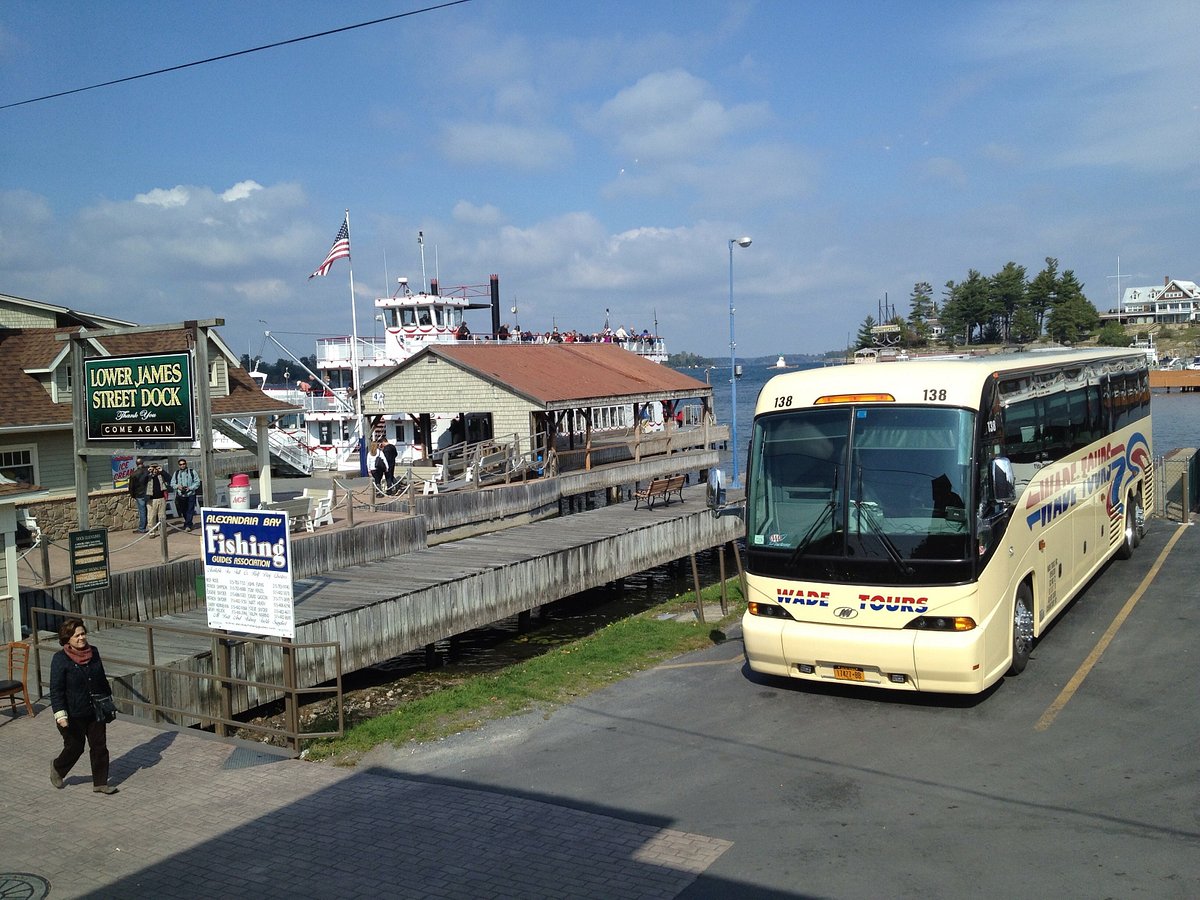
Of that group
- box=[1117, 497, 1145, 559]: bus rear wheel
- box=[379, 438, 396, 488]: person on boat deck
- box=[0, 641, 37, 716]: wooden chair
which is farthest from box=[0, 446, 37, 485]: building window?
box=[1117, 497, 1145, 559]: bus rear wheel

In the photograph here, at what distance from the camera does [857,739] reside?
9.34m

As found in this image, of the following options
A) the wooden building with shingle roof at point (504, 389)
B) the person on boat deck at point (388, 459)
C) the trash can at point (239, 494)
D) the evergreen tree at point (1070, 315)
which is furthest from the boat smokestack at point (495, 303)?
the evergreen tree at point (1070, 315)

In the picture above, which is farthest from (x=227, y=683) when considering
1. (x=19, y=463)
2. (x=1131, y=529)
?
(x=1131, y=529)

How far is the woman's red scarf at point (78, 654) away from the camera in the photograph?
346 inches

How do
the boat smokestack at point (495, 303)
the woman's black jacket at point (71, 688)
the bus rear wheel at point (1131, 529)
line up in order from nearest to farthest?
1. the woman's black jacket at point (71, 688)
2. the bus rear wheel at point (1131, 529)
3. the boat smokestack at point (495, 303)

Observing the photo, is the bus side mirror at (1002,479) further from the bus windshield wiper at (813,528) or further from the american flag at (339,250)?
the american flag at (339,250)

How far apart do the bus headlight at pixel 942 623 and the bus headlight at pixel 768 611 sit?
123 centimetres

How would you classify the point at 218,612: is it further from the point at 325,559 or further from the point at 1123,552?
the point at 1123,552

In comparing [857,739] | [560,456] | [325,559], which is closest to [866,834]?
[857,739]

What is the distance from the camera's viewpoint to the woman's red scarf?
8797mm

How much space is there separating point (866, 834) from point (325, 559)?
13.4 m

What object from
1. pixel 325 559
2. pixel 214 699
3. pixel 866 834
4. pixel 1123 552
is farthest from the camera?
pixel 325 559

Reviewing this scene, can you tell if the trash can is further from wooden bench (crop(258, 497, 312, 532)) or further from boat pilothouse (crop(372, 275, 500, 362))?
boat pilothouse (crop(372, 275, 500, 362))

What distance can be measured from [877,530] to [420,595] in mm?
9122
